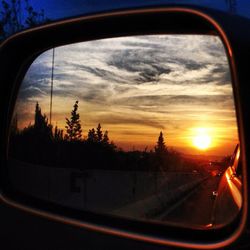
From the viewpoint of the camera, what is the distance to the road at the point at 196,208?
246cm

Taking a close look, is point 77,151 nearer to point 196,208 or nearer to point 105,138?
point 105,138

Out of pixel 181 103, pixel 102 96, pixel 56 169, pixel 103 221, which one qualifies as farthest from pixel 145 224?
pixel 56 169

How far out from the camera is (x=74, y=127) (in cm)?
328

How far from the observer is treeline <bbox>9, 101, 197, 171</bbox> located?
2721mm

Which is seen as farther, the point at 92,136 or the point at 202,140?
the point at 92,136


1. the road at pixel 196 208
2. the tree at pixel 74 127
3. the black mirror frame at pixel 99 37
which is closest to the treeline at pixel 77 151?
the tree at pixel 74 127

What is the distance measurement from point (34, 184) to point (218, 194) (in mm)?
986

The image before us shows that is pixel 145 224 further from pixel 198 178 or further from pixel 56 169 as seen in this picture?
pixel 56 169

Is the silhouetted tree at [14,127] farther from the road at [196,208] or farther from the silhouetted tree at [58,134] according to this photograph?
the road at [196,208]

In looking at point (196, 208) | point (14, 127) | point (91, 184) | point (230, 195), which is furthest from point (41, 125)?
point (196, 208)

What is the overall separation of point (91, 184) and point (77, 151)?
174mm

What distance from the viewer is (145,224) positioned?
2.42m

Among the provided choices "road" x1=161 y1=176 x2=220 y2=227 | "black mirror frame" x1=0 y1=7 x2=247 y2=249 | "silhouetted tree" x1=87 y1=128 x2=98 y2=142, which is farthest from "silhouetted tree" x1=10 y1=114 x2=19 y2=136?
"road" x1=161 y1=176 x2=220 y2=227

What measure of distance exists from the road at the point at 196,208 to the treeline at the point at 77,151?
0.40 ft
